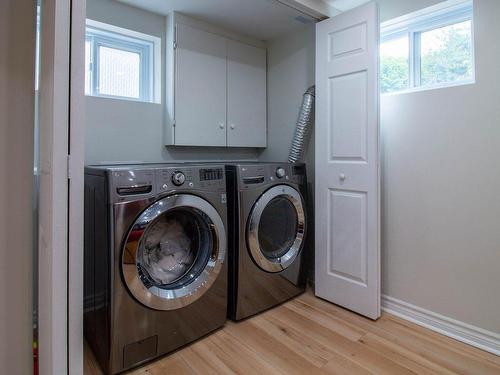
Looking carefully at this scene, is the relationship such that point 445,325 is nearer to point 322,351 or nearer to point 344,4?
point 322,351

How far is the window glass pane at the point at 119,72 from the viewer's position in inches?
87.7

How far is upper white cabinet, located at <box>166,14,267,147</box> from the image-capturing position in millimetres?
2326

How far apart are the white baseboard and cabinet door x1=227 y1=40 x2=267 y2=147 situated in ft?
5.45

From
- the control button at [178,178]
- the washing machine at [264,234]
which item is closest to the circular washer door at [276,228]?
the washing machine at [264,234]

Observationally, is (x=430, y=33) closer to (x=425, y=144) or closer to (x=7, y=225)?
(x=425, y=144)

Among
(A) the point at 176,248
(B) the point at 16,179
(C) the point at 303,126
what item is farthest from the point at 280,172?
(B) the point at 16,179

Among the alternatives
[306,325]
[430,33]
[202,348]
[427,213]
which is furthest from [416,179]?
[202,348]

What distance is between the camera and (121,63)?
232cm

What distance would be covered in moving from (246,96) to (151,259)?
169 cm

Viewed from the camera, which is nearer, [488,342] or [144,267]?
[144,267]

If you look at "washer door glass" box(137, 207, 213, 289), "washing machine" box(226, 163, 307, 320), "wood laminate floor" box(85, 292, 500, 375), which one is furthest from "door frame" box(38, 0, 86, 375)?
"washing machine" box(226, 163, 307, 320)

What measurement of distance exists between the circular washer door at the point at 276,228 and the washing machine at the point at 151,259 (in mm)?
244

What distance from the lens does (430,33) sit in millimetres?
1957

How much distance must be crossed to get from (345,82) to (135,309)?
1.85m
